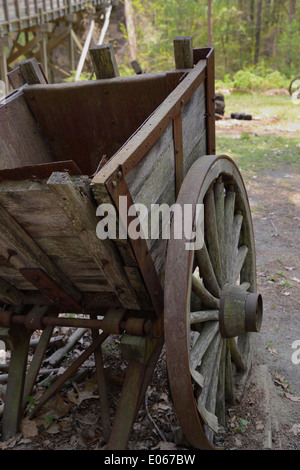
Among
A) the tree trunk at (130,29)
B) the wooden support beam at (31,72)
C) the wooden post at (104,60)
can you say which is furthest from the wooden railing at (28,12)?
the wooden post at (104,60)

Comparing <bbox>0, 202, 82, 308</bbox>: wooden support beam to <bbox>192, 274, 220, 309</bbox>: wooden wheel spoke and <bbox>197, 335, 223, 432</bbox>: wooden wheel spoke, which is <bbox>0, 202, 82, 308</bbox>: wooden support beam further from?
<bbox>197, 335, 223, 432</bbox>: wooden wheel spoke

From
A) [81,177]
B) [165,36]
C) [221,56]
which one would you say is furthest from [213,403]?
[221,56]

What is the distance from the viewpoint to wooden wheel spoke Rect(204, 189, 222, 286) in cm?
235

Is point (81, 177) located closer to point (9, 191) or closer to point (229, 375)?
point (9, 191)

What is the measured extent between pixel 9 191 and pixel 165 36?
70.7 feet

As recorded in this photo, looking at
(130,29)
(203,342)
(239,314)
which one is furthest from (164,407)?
(130,29)

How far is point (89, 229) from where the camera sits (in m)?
1.58

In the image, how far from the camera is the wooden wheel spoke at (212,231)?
2.35 metres

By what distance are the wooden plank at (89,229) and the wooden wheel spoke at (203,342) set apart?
40cm

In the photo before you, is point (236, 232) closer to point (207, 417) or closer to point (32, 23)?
point (207, 417)

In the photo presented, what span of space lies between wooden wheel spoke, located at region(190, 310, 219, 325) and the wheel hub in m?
0.03

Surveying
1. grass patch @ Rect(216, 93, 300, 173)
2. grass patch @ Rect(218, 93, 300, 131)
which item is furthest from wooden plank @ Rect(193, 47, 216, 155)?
grass patch @ Rect(218, 93, 300, 131)

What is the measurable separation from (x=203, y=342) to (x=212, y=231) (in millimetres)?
582

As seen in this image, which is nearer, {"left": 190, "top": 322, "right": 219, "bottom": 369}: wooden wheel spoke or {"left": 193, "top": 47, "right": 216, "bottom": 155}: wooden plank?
{"left": 190, "top": 322, "right": 219, "bottom": 369}: wooden wheel spoke
